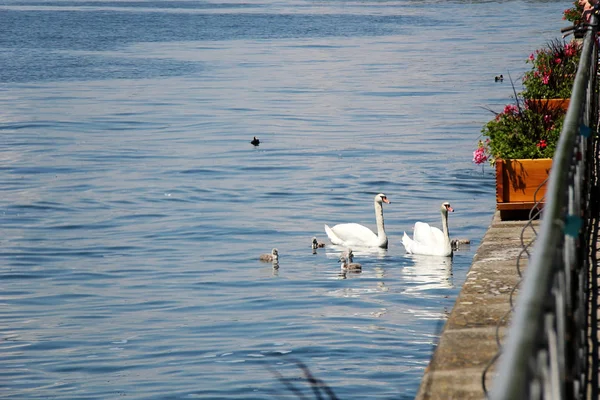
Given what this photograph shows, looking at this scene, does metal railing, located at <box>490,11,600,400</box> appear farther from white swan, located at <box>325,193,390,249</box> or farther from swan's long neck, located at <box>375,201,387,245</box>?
swan's long neck, located at <box>375,201,387,245</box>

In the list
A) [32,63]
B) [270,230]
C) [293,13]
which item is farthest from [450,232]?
[293,13]

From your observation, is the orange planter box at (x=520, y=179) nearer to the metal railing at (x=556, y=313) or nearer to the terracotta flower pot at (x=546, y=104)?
the terracotta flower pot at (x=546, y=104)

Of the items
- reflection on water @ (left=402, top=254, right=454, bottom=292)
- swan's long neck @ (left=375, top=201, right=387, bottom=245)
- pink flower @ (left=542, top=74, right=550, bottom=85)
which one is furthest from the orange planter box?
swan's long neck @ (left=375, top=201, right=387, bottom=245)

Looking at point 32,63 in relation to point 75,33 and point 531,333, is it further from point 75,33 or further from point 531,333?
point 531,333

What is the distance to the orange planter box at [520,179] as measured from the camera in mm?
9641

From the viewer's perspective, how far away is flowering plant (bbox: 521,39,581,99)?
12180 mm

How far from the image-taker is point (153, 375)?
11898 millimetres

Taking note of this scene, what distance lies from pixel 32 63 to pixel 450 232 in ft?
133

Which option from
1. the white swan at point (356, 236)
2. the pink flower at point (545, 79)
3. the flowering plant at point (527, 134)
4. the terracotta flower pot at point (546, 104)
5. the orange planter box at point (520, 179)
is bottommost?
the white swan at point (356, 236)

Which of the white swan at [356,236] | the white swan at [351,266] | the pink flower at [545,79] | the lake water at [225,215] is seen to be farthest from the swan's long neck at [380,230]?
the pink flower at [545,79]

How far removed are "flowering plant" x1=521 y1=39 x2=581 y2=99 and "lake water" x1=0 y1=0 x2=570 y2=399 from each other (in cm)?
305

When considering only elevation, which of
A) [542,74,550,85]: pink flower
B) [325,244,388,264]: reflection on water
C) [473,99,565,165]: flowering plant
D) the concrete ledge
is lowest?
the concrete ledge

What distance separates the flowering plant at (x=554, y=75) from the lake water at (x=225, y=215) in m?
3.05

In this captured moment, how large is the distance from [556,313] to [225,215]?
19.5 meters
